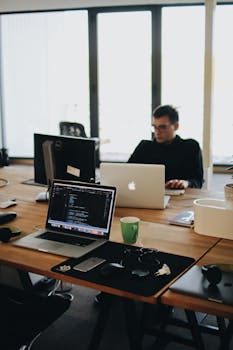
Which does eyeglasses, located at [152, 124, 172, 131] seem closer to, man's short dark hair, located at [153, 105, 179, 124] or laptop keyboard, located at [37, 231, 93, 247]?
man's short dark hair, located at [153, 105, 179, 124]

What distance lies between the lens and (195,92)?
7.12 m

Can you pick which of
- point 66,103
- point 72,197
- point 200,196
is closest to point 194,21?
point 66,103

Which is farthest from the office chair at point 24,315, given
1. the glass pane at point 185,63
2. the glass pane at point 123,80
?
the glass pane at point 123,80

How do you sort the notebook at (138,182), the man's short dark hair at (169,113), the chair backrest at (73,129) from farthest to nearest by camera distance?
the chair backrest at (73,129), the man's short dark hair at (169,113), the notebook at (138,182)

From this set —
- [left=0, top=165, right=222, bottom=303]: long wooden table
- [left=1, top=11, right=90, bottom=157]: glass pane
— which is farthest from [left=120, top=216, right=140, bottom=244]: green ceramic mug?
[left=1, top=11, right=90, bottom=157]: glass pane

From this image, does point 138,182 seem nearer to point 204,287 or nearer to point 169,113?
point 169,113

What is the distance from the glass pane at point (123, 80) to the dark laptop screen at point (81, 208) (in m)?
4.98

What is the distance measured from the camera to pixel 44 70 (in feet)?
24.7

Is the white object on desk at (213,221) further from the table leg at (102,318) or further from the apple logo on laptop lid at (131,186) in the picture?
the table leg at (102,318)

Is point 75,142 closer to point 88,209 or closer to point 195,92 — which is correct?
point 88,209

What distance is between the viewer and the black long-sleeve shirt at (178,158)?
11.7 feet

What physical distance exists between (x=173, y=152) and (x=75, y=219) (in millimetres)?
1606

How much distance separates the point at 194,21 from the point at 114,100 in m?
1.74

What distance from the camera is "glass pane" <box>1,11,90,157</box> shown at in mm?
7352
